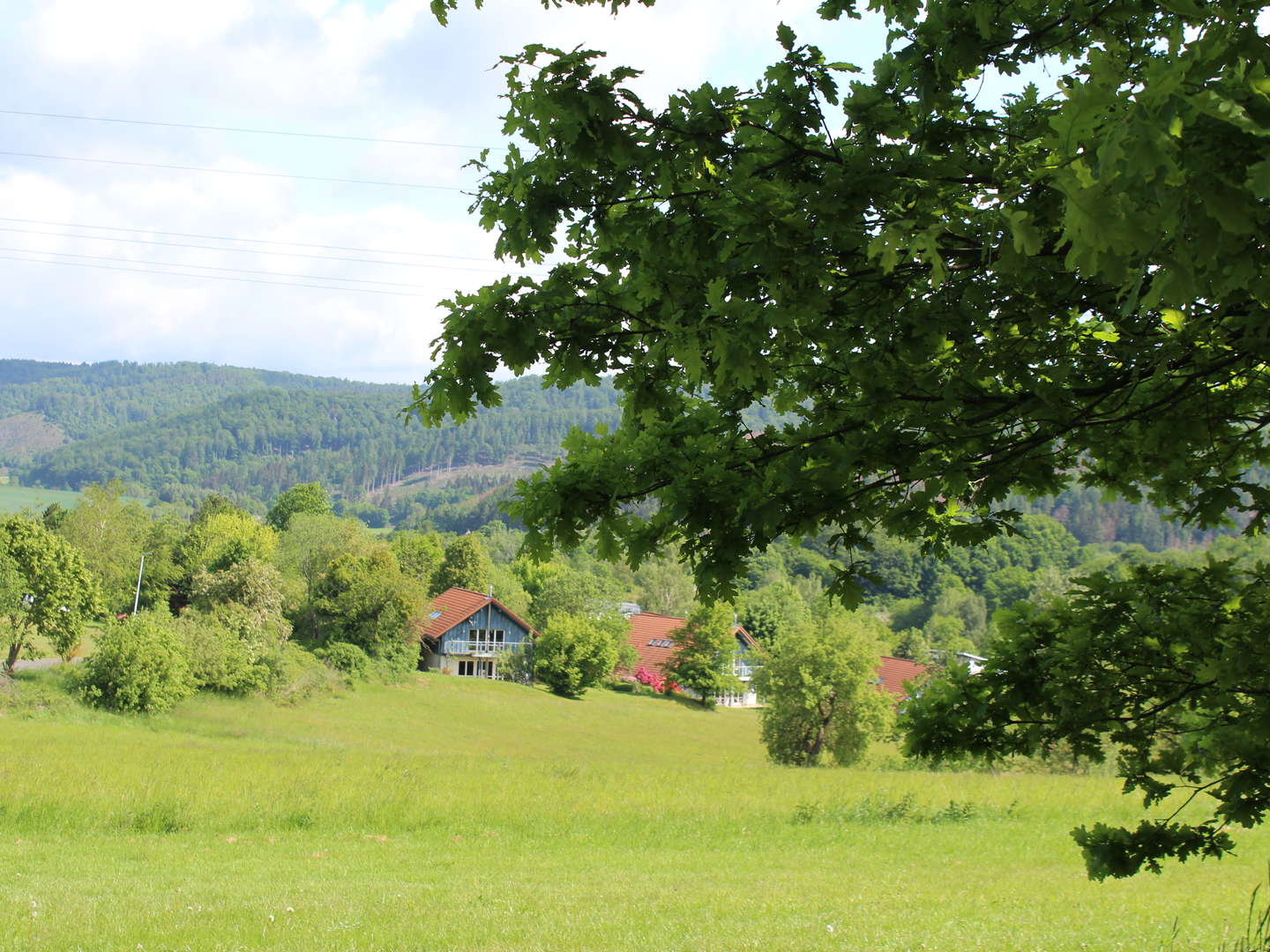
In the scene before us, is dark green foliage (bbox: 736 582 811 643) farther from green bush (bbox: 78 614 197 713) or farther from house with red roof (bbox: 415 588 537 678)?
green bush (bbox: 78 614 197 713)

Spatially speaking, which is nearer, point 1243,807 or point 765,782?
point 1243,807

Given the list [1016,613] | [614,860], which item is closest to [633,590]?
[614,860]

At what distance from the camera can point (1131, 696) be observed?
508 cm

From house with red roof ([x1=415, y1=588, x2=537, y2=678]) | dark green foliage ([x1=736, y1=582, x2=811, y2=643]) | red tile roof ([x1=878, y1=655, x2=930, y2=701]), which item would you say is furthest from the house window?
red tile roof ([x1=878, y1=655, x2=930, y2=701])

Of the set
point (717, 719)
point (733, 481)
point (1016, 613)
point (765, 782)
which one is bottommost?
point (717, 719)

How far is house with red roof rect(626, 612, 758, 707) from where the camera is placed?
72.7 meters

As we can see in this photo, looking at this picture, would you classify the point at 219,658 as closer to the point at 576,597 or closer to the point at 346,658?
the point at 346,658

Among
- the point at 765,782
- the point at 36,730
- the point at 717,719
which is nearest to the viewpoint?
the point at 765,782

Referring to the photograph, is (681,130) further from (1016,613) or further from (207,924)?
(207,924)

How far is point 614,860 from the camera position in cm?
1280

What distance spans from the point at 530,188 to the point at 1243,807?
14.4 feet

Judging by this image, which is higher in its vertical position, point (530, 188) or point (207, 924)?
point (530, 188)

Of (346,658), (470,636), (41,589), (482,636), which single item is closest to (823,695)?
(346,658)

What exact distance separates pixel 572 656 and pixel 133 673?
1092 inches
